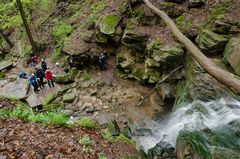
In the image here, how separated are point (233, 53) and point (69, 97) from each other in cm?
960

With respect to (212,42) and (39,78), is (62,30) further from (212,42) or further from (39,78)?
(212,42)

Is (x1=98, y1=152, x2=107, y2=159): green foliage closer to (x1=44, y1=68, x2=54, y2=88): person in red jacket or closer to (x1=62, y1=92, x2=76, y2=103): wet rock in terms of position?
(x1=62, y1=92, x2=76, y2=103): wet rock

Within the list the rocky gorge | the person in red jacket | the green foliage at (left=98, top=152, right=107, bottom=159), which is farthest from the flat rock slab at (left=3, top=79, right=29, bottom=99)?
the green foliage at (left=98, top=152, right=107, bottom=159)

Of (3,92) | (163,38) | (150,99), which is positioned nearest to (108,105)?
(150,99)

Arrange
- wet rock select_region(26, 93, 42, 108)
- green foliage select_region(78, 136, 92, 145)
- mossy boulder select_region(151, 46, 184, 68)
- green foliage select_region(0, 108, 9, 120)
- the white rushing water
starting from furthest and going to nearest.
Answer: wet rock select_region(26, 93, 42, 108), mossy boulder select_region(151, 46, 184, 68), the white rushing water, green foliage select_region(0, 108, 9, 120), green foliage select_region(78, 136, 92, 145)

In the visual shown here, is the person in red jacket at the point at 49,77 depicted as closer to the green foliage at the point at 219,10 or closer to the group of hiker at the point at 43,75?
the group of hiker at the point at 43,75

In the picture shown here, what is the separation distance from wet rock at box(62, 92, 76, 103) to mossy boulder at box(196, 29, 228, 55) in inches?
316

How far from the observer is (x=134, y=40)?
1720 cm

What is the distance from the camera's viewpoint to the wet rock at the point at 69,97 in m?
16.6

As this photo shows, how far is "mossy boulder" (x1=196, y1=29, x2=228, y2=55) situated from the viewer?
44.7ft

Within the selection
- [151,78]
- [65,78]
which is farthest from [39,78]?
[151,78]

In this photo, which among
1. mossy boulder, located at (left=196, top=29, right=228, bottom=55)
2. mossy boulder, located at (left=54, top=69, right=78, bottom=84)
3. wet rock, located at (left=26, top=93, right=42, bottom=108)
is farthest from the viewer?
mossy boulder, located at (left=54, top=69, right=78, bottom=84)

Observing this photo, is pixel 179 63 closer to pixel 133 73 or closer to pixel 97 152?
pixel 133 73

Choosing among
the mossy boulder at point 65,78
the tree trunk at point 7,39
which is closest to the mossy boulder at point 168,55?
the mossy boulder at point 65,78
